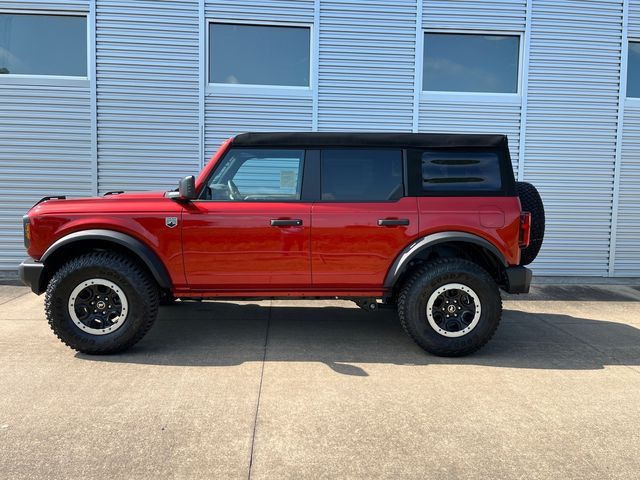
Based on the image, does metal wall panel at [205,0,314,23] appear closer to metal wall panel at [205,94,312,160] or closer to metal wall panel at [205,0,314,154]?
metal wall panel at [205,0,314,154]

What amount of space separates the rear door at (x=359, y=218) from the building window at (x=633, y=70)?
6.25m

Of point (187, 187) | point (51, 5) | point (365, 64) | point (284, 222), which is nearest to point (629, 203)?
point (365, 64)

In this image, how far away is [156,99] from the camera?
298 inches

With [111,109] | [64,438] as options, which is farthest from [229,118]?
[64,438]

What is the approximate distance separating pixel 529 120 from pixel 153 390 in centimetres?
716

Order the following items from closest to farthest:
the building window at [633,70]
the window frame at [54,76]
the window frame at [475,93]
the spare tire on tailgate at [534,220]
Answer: the spare tire on tailgate at [534,220], the window frame at [54,76], the window frame at [475,93], the building window at [633,70]

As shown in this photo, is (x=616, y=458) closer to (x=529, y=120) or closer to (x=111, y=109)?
(x=529, y=120)

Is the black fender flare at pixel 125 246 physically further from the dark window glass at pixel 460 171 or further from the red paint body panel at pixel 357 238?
the dark window glass at pixel 460 171

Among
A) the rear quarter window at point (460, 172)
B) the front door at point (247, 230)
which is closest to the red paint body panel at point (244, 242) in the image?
the front door at point (247, 230)

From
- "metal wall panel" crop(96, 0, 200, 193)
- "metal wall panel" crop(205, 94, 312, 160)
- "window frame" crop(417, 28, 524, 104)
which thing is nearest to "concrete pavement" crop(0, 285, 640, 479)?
"metal wall panel" crop(96, 0, 200, 193)

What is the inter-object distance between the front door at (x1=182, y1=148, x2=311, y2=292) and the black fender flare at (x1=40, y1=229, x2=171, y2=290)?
230 millimetres

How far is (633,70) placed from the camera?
323 inches

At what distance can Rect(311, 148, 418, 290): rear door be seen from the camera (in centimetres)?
417

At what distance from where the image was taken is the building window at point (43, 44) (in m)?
7.61
